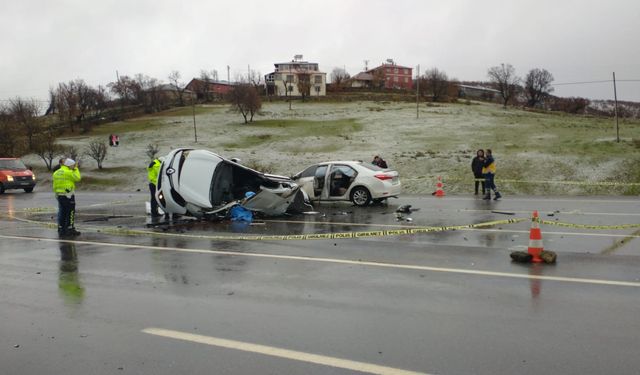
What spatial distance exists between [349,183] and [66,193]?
801 cm

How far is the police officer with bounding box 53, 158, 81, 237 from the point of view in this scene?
478 inches

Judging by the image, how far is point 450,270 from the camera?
7586mm

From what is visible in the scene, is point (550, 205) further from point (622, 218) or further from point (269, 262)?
point (269, 262)

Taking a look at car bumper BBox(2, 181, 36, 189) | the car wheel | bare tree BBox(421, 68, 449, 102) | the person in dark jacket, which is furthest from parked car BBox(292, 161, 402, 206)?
bare tree BBox(421, 68, 449, 102)

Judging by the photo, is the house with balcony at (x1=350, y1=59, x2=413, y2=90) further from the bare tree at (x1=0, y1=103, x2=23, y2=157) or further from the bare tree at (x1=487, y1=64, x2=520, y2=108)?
the bare tree at (x1=0, y1=103, x2=23, y2=157)

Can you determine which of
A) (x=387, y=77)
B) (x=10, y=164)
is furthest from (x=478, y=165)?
(x=387, y=77)

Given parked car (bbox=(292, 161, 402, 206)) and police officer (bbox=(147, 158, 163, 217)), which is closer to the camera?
police officer (bbox=(147, 158, 163, 217))

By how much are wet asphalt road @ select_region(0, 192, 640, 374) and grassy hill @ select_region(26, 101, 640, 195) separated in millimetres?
14575

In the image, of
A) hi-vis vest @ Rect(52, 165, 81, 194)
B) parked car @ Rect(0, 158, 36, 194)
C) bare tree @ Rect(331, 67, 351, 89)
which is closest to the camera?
hi-vis vest @ Rect(52, 165, 81, 194)

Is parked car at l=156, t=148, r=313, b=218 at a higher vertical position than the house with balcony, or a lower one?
lower

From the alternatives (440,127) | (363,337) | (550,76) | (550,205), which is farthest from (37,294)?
(550,76)

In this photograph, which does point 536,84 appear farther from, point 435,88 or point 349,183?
point 349,183

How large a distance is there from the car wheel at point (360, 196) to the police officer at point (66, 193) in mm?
7879

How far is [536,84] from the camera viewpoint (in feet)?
A: 373
